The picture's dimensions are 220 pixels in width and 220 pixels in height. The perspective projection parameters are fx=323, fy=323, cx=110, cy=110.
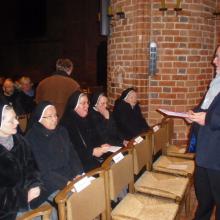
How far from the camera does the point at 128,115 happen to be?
4.44 metres

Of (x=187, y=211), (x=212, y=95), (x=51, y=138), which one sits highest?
(x=212, y=95)

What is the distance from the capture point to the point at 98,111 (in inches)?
158

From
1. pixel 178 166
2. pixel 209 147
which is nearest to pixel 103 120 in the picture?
pixel 178 166

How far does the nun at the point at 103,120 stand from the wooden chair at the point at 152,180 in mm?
606

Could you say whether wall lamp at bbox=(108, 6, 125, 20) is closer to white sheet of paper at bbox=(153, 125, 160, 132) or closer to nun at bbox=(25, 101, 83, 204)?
white sheet of paper at bbox=(153, 125, 160, 132)

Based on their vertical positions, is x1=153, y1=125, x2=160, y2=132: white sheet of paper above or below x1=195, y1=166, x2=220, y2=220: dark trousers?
above

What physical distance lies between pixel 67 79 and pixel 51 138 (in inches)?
71.1

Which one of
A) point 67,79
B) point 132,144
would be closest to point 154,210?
point 132,144

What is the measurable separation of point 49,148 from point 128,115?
178 cm

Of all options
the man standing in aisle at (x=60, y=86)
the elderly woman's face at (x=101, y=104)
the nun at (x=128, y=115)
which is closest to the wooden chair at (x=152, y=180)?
the elderly woman's face at (x=101, y=104)

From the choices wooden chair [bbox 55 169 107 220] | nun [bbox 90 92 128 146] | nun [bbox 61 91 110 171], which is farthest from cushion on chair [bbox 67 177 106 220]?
nun [bbox 90 92 128 146]

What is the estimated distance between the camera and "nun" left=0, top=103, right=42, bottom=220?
2.26 meters

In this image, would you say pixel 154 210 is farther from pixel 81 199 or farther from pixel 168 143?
pixel 168 143

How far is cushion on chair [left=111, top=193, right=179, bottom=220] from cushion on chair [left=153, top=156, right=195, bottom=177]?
0.76 m
